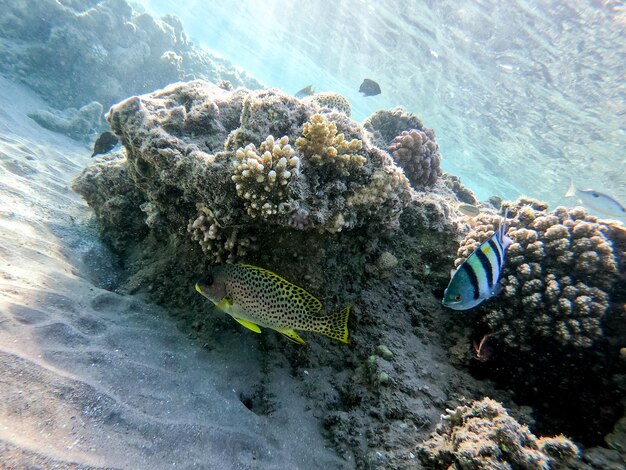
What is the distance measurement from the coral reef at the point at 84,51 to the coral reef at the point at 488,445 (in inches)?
816

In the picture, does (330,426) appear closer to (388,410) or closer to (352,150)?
(388,410)

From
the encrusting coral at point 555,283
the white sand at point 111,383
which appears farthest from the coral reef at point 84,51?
the encrusting coral at point 555,283

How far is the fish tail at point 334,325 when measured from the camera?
280 centimetres

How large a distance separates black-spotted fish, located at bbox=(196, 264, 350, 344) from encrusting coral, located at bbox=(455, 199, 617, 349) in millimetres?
2149

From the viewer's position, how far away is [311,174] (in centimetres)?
352

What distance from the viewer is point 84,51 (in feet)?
52.6

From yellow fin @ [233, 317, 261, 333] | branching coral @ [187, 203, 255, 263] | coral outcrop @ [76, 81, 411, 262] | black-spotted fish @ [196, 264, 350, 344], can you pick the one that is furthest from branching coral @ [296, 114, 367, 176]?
yellow fin @ [233, 317, 261, 333]

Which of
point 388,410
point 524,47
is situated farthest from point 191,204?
point 524,47

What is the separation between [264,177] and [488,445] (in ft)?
9.74

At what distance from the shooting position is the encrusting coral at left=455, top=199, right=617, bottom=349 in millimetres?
3410

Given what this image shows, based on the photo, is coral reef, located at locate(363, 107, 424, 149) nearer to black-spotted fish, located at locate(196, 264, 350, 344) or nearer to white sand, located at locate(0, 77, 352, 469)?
black-spotted fish, located at locate(196, 264, 350, 344)

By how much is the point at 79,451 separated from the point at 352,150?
3544 millimetres

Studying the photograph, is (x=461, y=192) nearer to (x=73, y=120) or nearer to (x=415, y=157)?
(x=415, y=157)

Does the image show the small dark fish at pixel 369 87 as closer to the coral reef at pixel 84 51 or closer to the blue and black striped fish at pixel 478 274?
the blue and black striped fish at pixel 478 274
